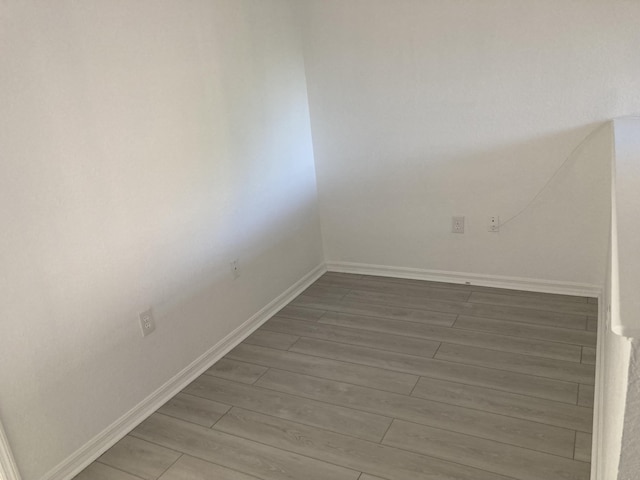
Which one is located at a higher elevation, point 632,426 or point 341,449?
point 632,426

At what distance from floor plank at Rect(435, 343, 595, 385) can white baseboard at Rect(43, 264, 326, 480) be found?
1069 millimetres

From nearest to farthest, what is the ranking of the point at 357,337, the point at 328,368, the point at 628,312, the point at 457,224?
the point at 628,312 → the point at 328,368 → the point at 357,337 → the point at 457,224

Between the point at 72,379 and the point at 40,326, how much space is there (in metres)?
0.26

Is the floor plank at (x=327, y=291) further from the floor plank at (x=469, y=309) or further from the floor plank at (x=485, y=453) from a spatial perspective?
the floor plank at (x=485, y=453)

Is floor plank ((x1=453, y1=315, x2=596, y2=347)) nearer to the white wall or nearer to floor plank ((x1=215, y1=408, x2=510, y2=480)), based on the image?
floor plank ((x1=215, y1=408, x2=510, y2=480))

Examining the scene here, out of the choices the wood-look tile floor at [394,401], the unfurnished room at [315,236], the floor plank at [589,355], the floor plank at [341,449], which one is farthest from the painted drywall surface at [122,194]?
the floor plank at [589,355]

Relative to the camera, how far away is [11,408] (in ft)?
6.10

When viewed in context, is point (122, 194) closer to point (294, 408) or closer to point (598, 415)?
point (294, 408)

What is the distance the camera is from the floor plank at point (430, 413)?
2.00 m

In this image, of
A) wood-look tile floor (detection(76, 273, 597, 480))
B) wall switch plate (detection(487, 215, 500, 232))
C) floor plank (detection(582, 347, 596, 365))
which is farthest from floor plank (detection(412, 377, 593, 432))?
wall switch plate (detection(487, 215, 500, 232))

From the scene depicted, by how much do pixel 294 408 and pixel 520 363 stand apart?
3.45 ft

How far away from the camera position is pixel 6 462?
1845 millimetres

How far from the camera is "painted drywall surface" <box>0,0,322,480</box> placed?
1874mm

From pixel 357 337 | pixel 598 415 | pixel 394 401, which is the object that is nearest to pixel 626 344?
pixel 598 415
